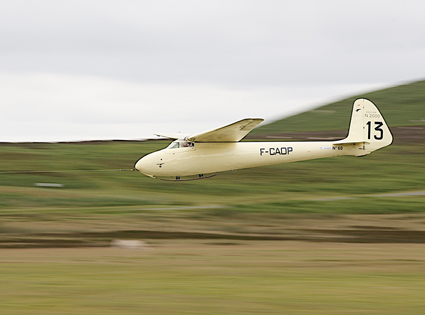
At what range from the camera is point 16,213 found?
34594 millimetres

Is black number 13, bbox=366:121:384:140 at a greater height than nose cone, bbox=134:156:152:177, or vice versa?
black number 13, bbox=366:121:384:140

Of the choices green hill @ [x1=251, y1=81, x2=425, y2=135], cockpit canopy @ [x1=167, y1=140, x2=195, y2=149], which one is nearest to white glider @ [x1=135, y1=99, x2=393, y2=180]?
cockpit canopy @ [x1=167, y1=140, x2=195, y2=149]

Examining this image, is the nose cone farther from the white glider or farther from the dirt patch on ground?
the dirt patch on ground

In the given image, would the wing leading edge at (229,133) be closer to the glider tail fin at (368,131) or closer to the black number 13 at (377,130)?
the glider tail fin at (368,131)

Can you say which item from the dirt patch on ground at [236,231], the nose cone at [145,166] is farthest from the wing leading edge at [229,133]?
the dirt patch on ground at [236,231]

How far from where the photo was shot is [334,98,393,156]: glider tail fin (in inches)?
1328

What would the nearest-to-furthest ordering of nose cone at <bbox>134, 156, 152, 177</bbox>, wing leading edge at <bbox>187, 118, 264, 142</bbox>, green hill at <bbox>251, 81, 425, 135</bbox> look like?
wing leading edge at <bbox>187, 118, 264, 142</bbox> < nose cone at <bbox>134, 156, 152, 177</bbox> < green hill at <bbox>251, 81, 425, 135</bbox>

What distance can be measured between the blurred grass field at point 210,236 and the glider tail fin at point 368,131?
14.9 feet

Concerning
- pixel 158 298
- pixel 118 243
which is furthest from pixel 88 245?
pixel 158 298

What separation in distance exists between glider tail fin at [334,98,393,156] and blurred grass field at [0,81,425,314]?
4544 mm

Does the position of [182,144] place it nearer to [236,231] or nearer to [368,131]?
[236,231]

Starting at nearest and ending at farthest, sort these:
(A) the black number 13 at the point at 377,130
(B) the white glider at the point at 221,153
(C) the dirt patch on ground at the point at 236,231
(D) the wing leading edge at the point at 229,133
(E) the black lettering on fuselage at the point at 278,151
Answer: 1. (C) the dirt patch on ground at the point at 236,231
2. (D) the wing leading edge at the point at 229,133
3. (B) the white glider at the point at 221,153
4. (E) the black lettering on fuselage at the point at 278,151
5. (A) the black number 13 at the point at 377,130

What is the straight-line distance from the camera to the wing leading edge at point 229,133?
95.7 feet

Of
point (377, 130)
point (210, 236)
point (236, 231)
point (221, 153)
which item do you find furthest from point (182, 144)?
point (377, 130)
